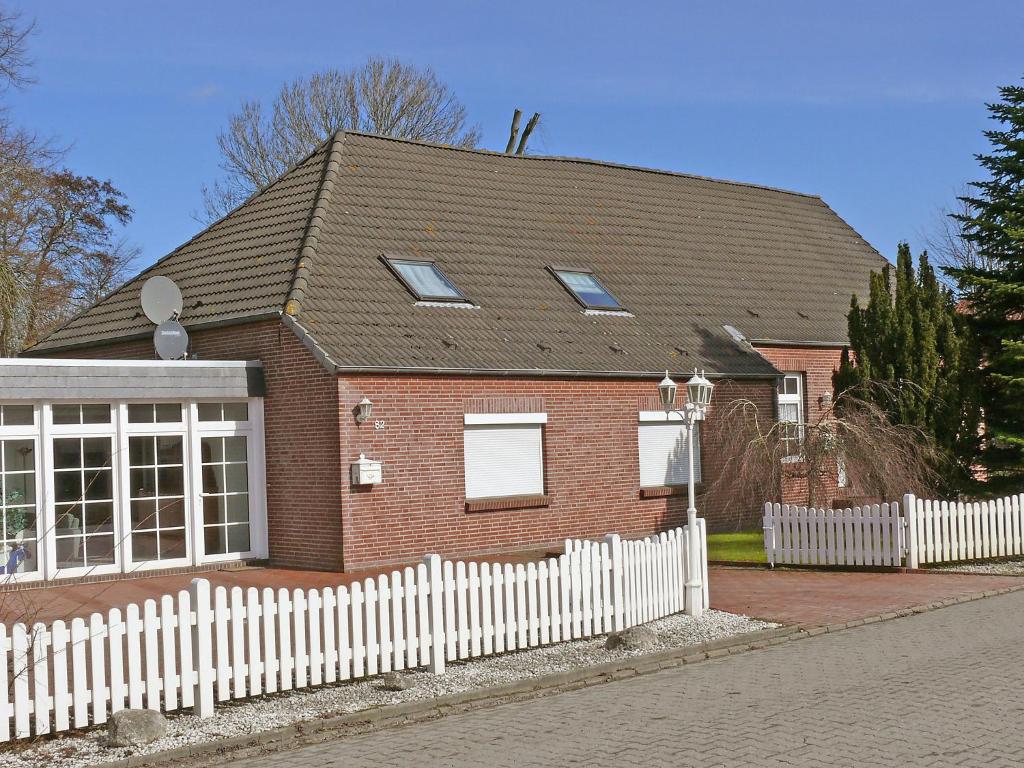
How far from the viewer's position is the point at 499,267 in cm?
2131

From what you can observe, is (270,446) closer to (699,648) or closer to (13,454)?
(13,454)

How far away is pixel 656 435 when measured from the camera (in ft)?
67.7

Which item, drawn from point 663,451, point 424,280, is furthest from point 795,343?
point 424,280

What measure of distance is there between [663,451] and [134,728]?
1389 centimetres

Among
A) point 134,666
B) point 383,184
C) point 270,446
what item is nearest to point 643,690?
point 134,666

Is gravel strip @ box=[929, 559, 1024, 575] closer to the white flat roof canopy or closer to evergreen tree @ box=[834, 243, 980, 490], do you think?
evergreen tree @ box=[834, 243, 980, 490]

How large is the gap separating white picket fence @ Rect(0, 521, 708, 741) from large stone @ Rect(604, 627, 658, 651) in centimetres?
54

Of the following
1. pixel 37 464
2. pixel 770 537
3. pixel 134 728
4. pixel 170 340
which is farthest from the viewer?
pixel 170 340

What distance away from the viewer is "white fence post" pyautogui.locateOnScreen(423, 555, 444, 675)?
1009cm

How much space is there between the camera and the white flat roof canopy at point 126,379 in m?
15.5

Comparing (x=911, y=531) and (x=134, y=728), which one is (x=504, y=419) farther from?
(x=134, y=728)

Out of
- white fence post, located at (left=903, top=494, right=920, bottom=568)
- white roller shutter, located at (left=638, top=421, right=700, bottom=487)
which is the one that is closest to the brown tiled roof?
white roller shutter, located at (left=638, top=421, right=700, bottom=487)

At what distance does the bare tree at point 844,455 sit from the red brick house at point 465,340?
1885 mm

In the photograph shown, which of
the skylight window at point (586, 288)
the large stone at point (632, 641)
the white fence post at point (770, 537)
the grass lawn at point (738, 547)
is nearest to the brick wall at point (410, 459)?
the grass lawn at point (738, 547)
